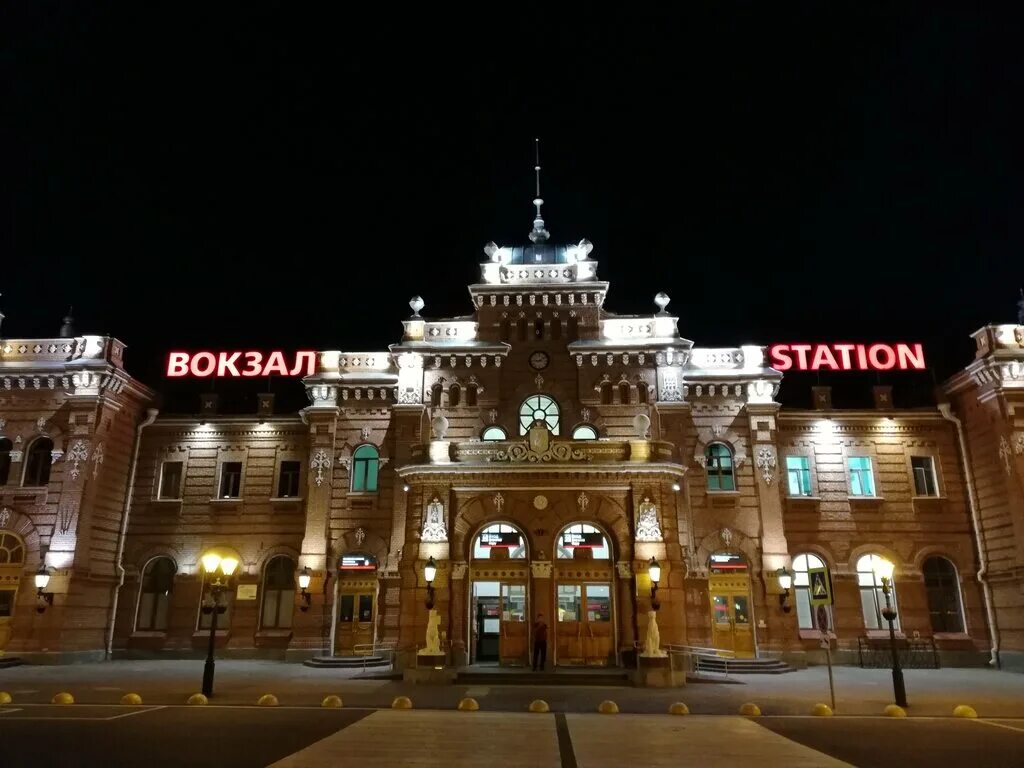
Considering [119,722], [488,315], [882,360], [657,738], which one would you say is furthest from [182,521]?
[882,360]

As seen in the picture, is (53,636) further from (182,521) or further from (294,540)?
(294,540)

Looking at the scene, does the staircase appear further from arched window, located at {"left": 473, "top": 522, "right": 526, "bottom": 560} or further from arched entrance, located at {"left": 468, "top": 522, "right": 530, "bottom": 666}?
arched window, located at {"left": 473, "top": 522, "right": 526, "bottom": 560}

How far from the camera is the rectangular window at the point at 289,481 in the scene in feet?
111

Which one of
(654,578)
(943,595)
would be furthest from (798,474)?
(654,578)

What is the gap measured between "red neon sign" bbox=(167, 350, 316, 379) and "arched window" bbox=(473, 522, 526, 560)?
14.2 m

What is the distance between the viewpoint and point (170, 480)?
113 ft

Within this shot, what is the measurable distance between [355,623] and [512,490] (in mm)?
9903

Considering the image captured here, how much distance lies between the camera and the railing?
28672mm

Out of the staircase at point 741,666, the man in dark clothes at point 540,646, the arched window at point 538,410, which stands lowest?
the staircase at point 741,666

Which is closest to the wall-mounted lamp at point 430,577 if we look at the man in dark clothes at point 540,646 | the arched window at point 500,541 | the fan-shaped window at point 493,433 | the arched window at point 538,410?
the arched window at point 500,541

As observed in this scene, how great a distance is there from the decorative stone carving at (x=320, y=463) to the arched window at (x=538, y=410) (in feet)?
29.8

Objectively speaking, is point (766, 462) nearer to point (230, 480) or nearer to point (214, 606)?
point (214, 606)

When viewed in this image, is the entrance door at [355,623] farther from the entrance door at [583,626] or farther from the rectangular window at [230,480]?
the entrance door at [583,626]

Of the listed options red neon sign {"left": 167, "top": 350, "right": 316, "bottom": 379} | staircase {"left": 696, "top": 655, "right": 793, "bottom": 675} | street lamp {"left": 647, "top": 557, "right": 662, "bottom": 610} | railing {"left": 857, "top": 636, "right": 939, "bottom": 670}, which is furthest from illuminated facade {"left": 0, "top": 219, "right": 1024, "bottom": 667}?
red neon sign {"left": 167, "top": 350, "right": 316, "bottom": 379}
